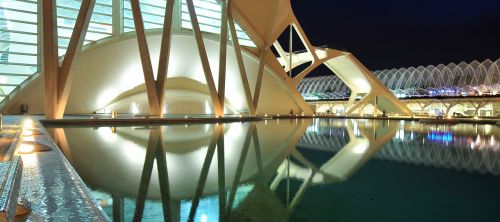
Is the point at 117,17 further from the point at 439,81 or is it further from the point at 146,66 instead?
the point at 439,81

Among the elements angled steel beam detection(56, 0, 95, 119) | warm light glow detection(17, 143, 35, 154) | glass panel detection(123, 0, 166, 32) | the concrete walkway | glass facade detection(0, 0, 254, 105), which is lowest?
the concrete walkway

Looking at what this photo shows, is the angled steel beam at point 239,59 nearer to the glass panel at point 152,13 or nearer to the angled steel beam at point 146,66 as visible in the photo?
the glass panel at point 152,13

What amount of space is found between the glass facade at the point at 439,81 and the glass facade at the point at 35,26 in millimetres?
38545

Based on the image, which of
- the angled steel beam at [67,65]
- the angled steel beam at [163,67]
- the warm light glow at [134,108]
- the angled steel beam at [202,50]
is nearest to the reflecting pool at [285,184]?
the angled steel beam at [67,65]

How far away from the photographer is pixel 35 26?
81.4ft

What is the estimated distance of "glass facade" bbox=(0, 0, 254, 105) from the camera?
78.3ft

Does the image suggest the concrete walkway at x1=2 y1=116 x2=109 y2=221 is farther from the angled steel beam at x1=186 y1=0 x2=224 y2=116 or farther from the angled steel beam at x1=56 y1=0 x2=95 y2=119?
the angled steel beam at x1=186 y1=0 x2=224 y2=116

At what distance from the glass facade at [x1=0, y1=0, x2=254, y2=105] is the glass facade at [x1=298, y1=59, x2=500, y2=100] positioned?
38545 millimetres

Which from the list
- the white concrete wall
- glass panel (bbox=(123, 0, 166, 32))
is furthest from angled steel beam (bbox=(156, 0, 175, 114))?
glass panel (bbox=(123, 0, 166, 32))

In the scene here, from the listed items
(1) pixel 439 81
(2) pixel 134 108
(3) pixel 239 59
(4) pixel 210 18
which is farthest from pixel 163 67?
(1) pixel 439 81

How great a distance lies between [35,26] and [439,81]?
5403 cm

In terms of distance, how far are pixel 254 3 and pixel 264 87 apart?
26.1ft

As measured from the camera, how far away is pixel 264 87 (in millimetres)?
36156

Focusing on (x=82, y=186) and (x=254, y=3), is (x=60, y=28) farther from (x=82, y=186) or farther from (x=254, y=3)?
(x=82, y=186)
